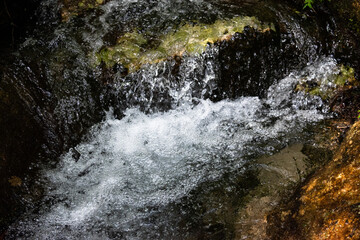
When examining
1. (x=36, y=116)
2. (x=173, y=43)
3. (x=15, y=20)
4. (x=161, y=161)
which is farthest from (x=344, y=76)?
(x=15, y=20)

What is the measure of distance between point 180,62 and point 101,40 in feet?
5.08

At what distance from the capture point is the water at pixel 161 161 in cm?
339

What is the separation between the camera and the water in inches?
133

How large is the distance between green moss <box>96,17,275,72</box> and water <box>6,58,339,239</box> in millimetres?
690

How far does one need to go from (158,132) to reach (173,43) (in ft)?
5.35

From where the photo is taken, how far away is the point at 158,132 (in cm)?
452

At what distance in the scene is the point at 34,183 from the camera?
3.72 m

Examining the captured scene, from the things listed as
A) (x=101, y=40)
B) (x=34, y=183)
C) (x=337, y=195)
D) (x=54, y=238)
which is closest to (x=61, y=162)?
(x=34, y=183)

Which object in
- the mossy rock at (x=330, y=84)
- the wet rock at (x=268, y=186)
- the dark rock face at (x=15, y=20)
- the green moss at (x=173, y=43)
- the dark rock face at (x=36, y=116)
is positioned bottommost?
the wet rock at (x=268, y=186)

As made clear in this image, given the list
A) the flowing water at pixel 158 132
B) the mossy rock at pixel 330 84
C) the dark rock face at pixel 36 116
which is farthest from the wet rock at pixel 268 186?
the dark rock face at pixel 36 116

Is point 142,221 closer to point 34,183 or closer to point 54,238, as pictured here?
point 54,238

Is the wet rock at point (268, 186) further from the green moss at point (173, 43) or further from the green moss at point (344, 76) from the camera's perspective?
the green moss at point (173, 43)

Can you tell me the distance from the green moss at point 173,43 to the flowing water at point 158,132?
0.17 meters

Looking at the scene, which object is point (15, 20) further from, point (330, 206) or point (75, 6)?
point (330, 206)
